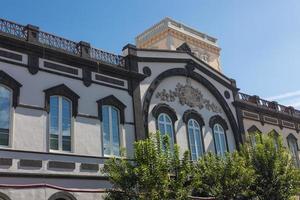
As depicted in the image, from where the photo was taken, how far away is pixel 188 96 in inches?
907

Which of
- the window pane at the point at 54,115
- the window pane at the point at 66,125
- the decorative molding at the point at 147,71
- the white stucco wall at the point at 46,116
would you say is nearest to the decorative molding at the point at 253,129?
the decorative molding at the point at 147,71

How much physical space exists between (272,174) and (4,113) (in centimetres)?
1249

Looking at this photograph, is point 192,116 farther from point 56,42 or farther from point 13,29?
point 13,29

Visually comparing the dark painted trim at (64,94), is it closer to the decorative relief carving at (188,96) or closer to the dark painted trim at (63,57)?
the dark painted trim at (63,57)

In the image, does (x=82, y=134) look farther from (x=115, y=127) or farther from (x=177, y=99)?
(x=177, y=99)

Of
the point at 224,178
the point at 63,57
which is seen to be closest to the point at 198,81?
the point at 224,178

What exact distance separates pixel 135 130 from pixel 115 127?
1.03m

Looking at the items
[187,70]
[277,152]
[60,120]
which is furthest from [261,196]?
[60,120]

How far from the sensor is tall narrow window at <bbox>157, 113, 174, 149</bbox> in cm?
2105

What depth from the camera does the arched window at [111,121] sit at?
1839cm

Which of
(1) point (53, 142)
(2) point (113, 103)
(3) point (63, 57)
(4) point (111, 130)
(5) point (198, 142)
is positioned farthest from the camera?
(5) point (198, 142)

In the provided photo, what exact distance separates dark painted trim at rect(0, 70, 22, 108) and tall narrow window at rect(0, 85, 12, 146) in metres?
0.15

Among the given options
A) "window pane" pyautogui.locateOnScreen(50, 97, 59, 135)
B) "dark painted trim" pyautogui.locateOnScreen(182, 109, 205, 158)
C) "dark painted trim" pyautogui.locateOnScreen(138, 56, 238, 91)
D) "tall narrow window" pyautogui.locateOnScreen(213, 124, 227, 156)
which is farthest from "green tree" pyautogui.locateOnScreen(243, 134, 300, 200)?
"window pane" pyautogui.locateOnScreen(50, 97, 59, 135)

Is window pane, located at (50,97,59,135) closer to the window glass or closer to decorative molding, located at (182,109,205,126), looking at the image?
decorative molding, located at (182,109,205,126)
